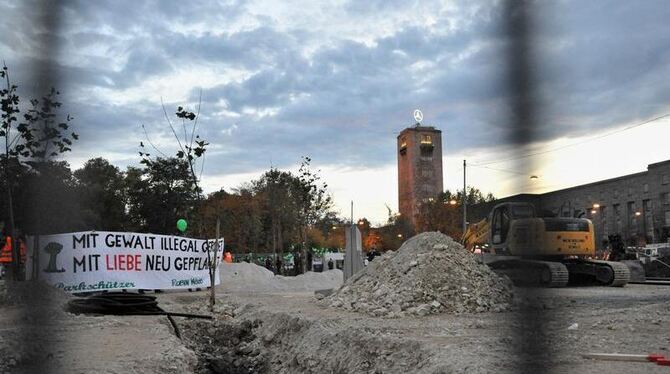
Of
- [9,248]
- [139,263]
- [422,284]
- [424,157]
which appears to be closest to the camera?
[424,157]

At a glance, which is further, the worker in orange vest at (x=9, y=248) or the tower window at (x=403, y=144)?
the worker in orange vest at (x=9, y=248)

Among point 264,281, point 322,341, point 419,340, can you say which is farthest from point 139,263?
point 419,340

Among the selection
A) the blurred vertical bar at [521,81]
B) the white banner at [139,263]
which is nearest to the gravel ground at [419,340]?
the blurred vertical bar at [521,81]

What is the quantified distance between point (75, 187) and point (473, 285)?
1344 centimetres

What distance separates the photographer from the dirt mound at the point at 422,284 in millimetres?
14438

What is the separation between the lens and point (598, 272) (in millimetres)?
21562

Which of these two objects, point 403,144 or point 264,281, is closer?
point 403,144

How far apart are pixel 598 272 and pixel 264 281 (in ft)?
47.6

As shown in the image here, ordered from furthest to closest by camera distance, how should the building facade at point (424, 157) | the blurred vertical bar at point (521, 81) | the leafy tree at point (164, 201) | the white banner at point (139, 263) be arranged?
the leafy tree at point (164, 201) → the white banner at point (139, 263) → the building facade at point (424, 157) → the blurred vertical bar at point (521, 81)

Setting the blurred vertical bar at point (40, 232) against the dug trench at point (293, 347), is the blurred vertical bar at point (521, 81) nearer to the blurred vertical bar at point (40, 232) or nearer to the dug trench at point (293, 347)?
the blurred vertical bar at point (40, 232)

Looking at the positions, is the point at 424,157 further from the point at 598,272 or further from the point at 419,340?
the point at 598,272

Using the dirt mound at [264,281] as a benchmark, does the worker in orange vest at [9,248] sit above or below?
above

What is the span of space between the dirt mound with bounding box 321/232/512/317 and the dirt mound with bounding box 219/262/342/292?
10.2 m

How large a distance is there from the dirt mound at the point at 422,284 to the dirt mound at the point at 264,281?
10.2 meters
